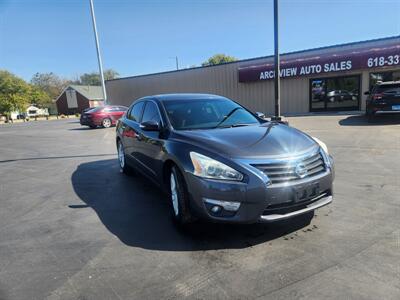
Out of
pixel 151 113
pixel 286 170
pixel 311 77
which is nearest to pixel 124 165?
pixel 151 113

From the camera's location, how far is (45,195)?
5566 millimetres

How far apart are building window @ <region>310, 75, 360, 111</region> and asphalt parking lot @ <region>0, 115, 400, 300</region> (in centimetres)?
1563

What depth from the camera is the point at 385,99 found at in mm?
12359

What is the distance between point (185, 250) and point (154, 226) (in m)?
0.79

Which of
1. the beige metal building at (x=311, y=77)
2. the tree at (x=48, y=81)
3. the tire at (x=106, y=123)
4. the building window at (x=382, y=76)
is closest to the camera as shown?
the beige metal building at (x=311, y=77)

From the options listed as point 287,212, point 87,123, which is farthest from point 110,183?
point 87,123

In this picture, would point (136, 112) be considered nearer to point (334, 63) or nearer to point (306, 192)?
point (306, 192)

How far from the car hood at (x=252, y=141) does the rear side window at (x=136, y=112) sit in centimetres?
197

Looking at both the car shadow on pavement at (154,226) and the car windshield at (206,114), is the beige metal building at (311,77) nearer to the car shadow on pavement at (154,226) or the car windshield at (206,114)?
the car windshield at (206,114)

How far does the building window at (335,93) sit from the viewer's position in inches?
768

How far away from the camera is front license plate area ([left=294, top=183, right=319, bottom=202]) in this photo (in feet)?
10.4

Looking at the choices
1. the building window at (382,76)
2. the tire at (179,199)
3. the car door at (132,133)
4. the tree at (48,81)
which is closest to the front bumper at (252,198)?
the tire at (179,199)

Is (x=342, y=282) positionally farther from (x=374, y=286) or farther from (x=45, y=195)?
(x=45, y=195)

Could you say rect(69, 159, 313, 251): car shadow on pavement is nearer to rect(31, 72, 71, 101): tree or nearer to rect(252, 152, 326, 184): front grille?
rect(252, 152, 326, 184): front grille
